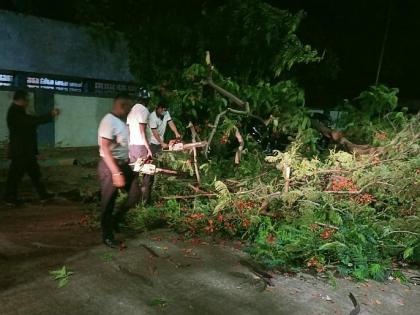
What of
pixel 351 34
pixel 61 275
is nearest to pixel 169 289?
pixel 61 275

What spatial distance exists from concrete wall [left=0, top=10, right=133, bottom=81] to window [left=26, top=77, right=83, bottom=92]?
0.23 meters

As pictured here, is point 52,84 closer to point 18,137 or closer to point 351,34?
point 18,137

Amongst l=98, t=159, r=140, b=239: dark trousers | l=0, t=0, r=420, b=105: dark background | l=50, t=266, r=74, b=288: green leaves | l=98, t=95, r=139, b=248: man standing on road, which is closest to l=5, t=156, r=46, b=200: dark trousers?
l=98, t=159, r=140, b=239: dark trousers

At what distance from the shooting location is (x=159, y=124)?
661 cm

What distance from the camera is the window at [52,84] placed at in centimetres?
1123

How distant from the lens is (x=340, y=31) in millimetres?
14703

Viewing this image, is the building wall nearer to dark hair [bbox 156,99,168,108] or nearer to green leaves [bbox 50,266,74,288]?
dark hair [bbox 156,99,168,108]

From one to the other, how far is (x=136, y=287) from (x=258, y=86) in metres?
4.24

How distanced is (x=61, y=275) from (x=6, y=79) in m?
8.56

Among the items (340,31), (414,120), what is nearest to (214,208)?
(414,120)

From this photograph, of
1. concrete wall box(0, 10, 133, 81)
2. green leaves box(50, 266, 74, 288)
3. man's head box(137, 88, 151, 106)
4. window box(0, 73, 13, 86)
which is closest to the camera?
green leaves box(50, 266, 74, 288)

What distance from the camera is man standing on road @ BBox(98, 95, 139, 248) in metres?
4.18

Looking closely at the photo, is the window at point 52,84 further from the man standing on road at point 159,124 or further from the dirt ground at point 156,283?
the dirt ground at point 156,283

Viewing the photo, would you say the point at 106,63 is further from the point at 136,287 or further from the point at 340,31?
the point at 136,287
